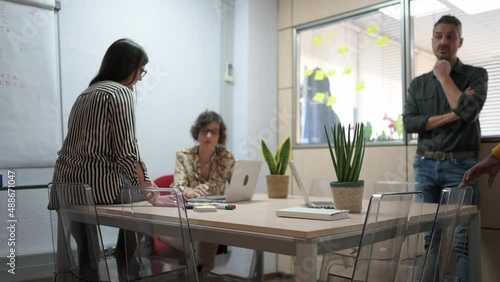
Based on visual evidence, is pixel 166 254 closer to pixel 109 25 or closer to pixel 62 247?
pixel 62 247

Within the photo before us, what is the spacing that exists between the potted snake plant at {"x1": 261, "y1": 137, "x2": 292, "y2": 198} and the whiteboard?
4.37 ft

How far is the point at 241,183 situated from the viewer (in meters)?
2.41

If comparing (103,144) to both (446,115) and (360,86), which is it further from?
(360,86)

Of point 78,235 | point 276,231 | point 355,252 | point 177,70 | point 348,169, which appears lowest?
point 355,252

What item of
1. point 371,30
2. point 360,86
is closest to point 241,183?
point 360,86

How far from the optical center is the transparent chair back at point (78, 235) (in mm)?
1745

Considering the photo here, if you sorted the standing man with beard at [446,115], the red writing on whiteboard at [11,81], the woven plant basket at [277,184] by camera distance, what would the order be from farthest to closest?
the standing man with beard at [446,115] → the woven plant basket at [277,184] → the red writing on whiteboard at [11,81]

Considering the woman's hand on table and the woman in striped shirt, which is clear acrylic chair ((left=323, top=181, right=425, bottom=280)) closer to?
the woman's hand on table

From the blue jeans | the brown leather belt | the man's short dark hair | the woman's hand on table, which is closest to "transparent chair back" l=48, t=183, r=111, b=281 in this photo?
the woman's hand on table

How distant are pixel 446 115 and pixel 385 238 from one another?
5.78ft

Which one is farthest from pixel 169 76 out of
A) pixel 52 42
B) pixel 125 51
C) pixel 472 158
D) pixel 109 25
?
pixel 472 158

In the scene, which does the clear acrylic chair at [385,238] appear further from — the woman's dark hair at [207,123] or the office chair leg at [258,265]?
the woman's dark hair at [207,123]

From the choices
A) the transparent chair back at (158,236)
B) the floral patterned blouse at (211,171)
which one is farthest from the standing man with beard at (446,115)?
the transparent chair back at (158,236)

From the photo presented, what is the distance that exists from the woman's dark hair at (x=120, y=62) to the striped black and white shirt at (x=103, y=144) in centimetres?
14
